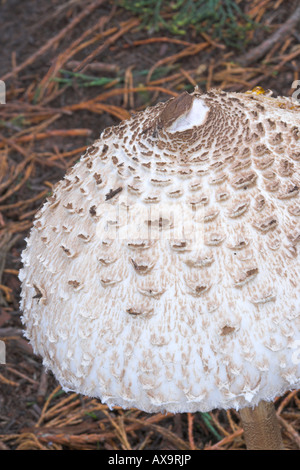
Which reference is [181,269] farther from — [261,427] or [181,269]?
[261,427]

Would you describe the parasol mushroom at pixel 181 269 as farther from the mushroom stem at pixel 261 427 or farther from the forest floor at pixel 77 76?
the forest floor at pixel 77 76

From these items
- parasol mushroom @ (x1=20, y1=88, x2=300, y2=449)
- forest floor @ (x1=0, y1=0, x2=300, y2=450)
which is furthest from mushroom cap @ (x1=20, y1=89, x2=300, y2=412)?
forest floor @ (x1=0, y1=0, x2=300, y2=450)

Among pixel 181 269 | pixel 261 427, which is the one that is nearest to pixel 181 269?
pixel 181 269

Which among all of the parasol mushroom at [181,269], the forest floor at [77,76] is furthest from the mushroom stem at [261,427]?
the forest floor at [77,76]

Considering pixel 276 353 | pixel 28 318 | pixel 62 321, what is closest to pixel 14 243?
pixel 28 318
